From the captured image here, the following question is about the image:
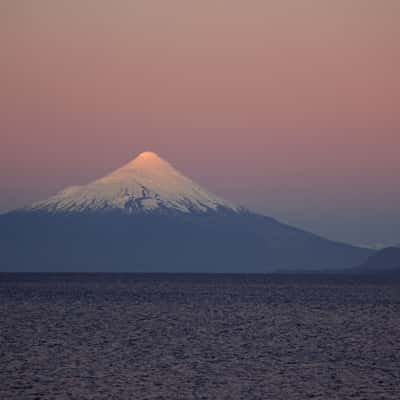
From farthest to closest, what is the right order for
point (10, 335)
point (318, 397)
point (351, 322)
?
point (351, 322) → point (10, 335) → point (318, 397)

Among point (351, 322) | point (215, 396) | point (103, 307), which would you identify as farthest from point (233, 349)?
point (103, 307)

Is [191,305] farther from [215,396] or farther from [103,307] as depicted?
[215,396]

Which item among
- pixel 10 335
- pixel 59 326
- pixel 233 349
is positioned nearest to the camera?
pixel 233 349

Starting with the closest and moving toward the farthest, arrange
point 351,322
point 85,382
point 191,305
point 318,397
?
point 318,397
point 85,382
point 351,322
point 191,305

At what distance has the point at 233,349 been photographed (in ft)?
173

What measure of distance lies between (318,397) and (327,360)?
1061 centimetres

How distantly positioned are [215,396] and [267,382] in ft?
12.7

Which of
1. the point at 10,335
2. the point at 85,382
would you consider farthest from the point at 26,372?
the point at 10,335

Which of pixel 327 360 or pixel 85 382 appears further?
pixel 327 360

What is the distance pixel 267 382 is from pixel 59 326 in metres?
28.9

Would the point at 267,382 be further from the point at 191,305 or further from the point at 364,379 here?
the point at 191,305

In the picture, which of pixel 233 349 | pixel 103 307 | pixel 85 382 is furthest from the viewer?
pixel 103 307

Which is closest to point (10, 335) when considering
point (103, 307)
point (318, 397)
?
point (318, 397)

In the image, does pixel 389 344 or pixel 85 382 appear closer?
pixel 85 382
